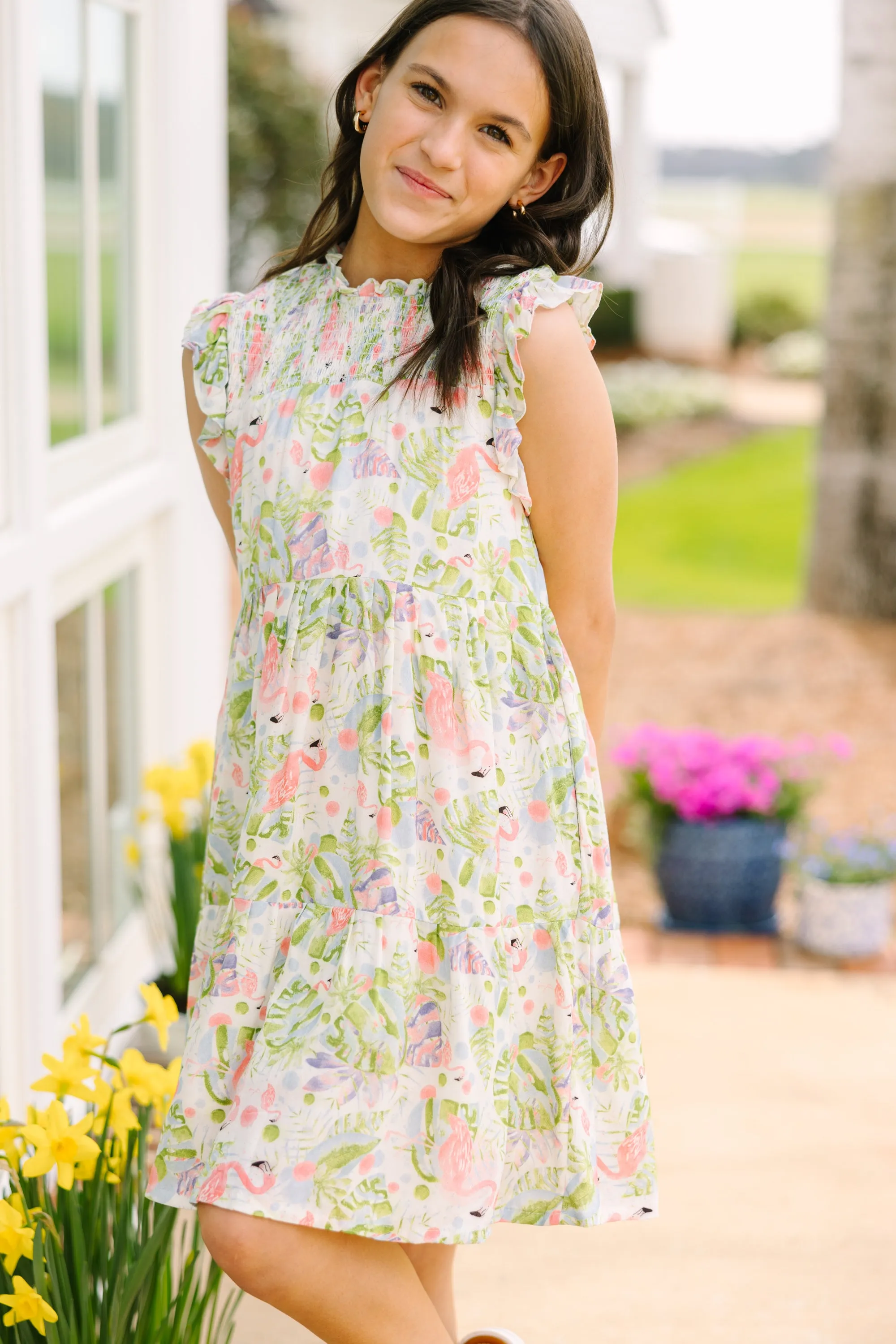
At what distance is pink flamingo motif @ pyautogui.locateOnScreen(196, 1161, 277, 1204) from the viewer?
1.46 meters

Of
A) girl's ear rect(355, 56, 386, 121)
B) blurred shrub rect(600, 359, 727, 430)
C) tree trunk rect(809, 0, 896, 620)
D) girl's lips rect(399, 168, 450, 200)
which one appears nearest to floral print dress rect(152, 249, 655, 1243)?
girl's lips rect(399, 168, 450, 200)

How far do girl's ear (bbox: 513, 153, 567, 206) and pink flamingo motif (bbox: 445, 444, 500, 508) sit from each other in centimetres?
31

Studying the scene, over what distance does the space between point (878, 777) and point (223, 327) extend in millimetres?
4535

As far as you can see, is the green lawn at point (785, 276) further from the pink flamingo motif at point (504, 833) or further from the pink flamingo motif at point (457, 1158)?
the pink flamingo motif at point (457, 1158)

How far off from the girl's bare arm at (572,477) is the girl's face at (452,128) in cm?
15

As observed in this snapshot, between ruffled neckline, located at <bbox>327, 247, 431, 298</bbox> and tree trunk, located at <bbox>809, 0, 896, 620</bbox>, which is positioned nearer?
ruffled neckline, located at <bbox>327, 247, 431, 298</bbox>

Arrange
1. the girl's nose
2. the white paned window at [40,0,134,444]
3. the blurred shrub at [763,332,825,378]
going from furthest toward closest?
the blurred shrub at [763,332,825,378] → the white paned window at [40,0,134,444] → the girl's nose

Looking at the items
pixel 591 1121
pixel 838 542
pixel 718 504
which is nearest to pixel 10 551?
pixel 591 1121

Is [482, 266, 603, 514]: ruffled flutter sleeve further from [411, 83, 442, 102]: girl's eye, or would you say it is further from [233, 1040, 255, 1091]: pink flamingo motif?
[233, 1040, 255, 1091]: pink flamingo motif

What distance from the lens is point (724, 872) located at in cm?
420

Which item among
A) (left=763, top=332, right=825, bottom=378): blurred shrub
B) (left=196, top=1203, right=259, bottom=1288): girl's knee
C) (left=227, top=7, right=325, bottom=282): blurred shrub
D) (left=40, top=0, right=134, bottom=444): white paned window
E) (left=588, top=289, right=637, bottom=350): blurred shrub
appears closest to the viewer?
(left=196, top=1203, right=259, bottom=1288): girl's knee

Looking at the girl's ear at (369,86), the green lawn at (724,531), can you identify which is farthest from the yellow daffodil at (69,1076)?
the green lawn at (724,531)

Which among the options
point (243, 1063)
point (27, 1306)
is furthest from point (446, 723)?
point (27, 1306)

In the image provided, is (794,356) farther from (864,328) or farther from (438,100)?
(438,100)
